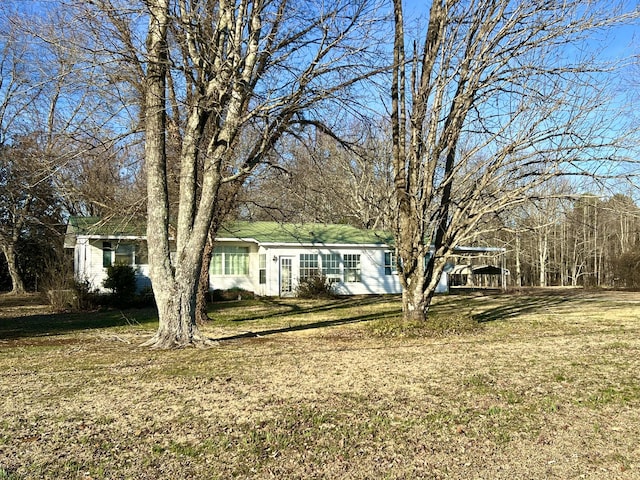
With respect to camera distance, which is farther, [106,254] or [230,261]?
[230,261]

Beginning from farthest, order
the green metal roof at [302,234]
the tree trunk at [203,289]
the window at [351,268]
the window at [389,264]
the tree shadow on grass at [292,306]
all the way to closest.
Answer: the window at [389,264] < the window at [351,268] < the green metal roof at [302,234] < the tree shadow on grass at [292,306] < the tree trunk at [203,289]

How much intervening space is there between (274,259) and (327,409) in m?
19.2

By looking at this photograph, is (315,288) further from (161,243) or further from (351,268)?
(161,243)

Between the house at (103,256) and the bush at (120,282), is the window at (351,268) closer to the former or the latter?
the house at (103,256)

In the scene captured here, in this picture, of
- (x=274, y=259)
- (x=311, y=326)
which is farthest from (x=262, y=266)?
(x=311, y=326)

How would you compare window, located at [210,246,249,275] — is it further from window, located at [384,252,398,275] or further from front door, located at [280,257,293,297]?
window, located at [384,252,398,275]

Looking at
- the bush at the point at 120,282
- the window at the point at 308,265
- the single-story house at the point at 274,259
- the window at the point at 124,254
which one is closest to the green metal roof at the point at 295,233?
the single-story house at the point at 274,259

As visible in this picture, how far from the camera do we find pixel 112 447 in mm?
4316

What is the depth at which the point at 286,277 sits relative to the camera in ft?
80.9

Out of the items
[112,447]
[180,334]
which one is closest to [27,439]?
[112,447]

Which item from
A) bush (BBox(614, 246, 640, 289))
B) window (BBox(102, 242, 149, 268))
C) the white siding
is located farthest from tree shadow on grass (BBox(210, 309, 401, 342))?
bush (BBox(614, 246, 640, 289))

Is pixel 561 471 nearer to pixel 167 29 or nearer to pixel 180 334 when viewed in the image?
pixel 180 334

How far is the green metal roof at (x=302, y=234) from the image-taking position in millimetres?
24422

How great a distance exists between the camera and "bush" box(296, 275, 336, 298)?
23609 mm
